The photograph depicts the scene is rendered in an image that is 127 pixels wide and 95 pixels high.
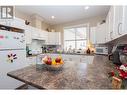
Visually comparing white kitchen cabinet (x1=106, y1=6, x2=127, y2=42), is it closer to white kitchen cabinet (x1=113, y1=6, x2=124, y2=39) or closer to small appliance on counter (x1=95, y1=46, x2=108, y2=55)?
white kitchen cabinet (x1=113, y1=6, x2=124, y2=39)

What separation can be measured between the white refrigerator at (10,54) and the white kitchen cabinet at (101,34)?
2.50 m

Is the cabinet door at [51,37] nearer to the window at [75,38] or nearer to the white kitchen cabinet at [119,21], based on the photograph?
the window at [75,38]

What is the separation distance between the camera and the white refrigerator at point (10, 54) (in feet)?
6.72

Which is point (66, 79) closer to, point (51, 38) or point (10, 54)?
point (10, 54)

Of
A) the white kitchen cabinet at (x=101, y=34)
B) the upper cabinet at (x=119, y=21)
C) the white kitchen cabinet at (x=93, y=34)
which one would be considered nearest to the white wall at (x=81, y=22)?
the white kitchen cabinet at (x=93, y=34)

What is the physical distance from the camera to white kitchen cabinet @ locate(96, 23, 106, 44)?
10.8ft

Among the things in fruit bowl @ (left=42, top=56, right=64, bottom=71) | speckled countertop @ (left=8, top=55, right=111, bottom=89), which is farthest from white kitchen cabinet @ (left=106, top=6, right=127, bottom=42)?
fruit bowl @ (left=42, top=56, right=64, bottom=71)

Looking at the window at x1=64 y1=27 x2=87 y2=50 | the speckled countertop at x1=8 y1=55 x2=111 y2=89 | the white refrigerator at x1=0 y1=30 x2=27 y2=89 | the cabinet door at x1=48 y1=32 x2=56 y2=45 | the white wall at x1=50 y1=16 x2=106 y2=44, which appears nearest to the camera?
the speckled countertop at x1=8 y1=55 x2=111 y2=89

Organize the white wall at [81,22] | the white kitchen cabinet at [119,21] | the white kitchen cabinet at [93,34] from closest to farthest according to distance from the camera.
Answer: the white kitchen cabinet at [119,21] < the white kitchen cabinet at [93,34] < the white wall at [81,22]

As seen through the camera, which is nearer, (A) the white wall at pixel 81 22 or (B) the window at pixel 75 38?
(A) the white wall at pixel 81 22

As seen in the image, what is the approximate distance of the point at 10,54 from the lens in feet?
7.20

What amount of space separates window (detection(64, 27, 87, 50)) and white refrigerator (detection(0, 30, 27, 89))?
2694mm
